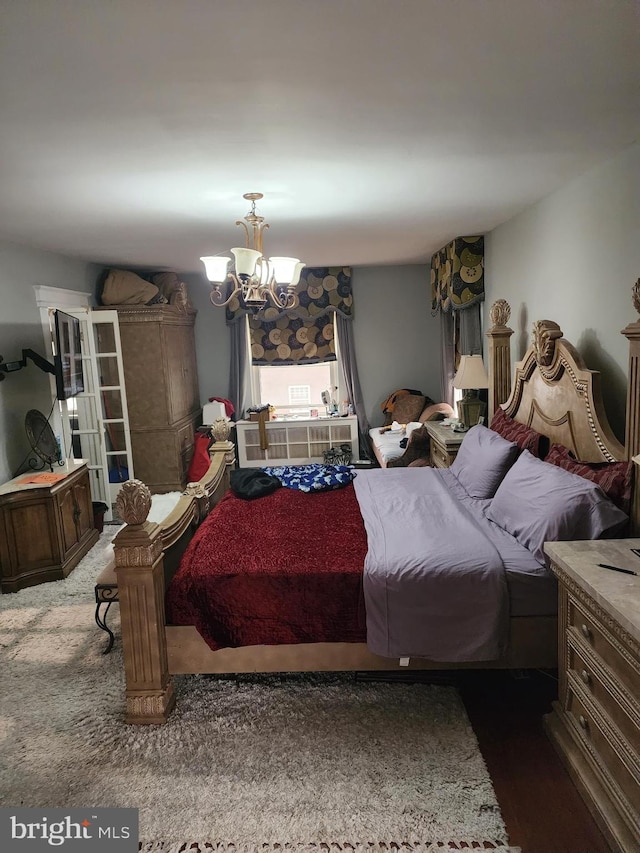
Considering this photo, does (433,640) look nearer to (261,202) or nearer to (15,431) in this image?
(261,202)

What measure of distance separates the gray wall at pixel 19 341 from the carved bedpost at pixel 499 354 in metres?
3.40

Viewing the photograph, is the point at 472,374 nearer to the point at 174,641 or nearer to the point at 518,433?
the point at 518,433

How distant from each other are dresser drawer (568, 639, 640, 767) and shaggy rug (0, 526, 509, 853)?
0.47 meters

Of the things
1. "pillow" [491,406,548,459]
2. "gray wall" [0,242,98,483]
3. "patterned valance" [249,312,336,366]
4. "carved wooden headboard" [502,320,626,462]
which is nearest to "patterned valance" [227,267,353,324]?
"patterned valance" [249,312,336,366]

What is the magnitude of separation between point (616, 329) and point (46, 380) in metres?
3.97

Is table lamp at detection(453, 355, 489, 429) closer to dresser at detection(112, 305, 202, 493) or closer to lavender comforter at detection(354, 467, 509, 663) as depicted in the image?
lavender comforter at detection(354, 467, 509, 663)

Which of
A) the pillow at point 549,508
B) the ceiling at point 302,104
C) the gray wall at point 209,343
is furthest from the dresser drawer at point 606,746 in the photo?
the gray wall at point 209,343

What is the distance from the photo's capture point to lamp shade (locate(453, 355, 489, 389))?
445 cm

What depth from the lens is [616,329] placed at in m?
2.78

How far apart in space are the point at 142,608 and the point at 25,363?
98.5 inches

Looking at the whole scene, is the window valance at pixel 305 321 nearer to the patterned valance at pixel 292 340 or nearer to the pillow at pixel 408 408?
the patterned valance at pixel 292 340

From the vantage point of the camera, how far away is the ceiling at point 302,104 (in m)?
1.39

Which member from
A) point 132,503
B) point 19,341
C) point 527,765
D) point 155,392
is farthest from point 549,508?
point 155,392

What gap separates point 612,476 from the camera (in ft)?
7.77
